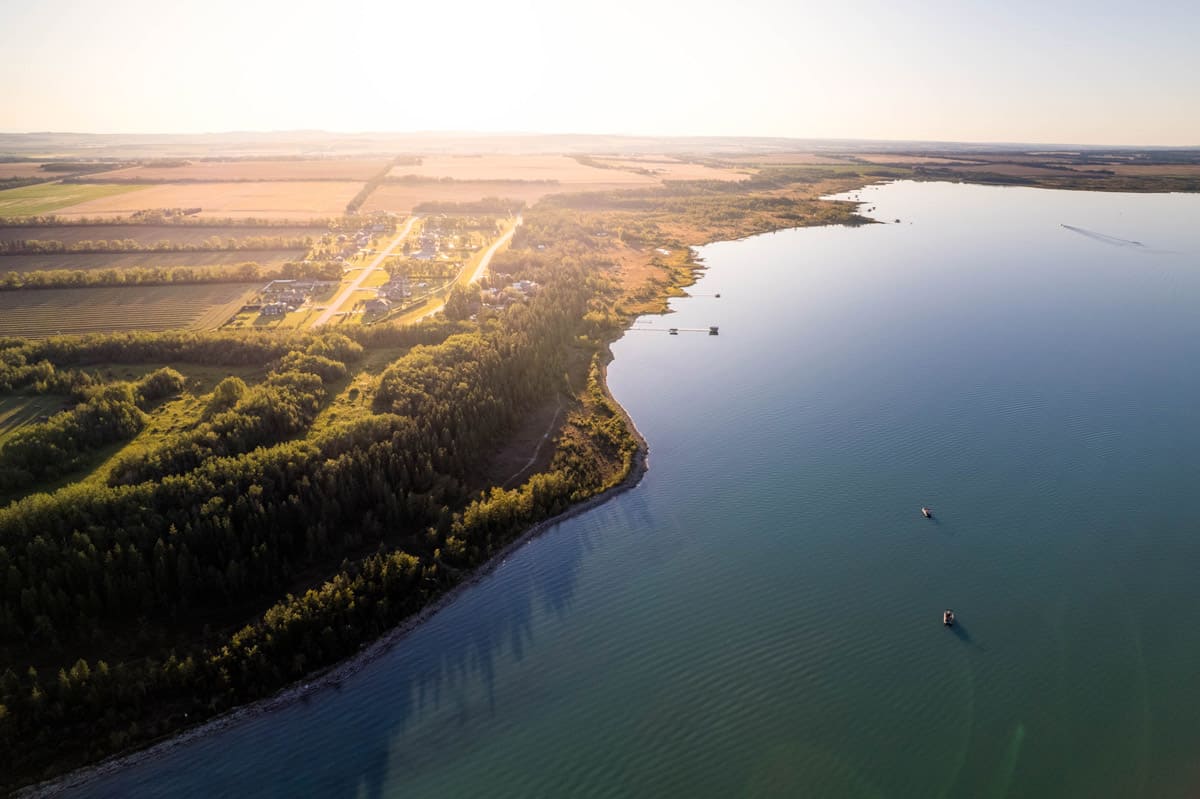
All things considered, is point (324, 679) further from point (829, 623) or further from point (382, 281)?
point (382, 281)

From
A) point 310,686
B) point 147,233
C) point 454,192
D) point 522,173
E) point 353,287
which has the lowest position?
point 310,686

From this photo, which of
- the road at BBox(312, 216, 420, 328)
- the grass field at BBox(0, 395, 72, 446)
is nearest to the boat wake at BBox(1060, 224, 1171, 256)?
the road at BBox(312, 216, 420, 328)

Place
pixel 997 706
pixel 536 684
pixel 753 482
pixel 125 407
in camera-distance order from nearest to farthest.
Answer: pixel 997 706 → pixel 536 684 → pixel 753 482 → pixel 125 407

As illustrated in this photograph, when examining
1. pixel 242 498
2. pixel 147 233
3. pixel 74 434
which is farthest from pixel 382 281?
pixel 242 498

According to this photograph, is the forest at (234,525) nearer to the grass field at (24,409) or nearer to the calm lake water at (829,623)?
the grass field at (24,409)

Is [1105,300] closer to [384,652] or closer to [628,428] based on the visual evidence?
[628,428]

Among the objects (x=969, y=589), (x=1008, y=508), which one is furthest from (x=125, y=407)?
(x=1008, y=508)

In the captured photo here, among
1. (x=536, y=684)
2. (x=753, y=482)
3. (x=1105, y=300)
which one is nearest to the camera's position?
(x=536, y=684)
